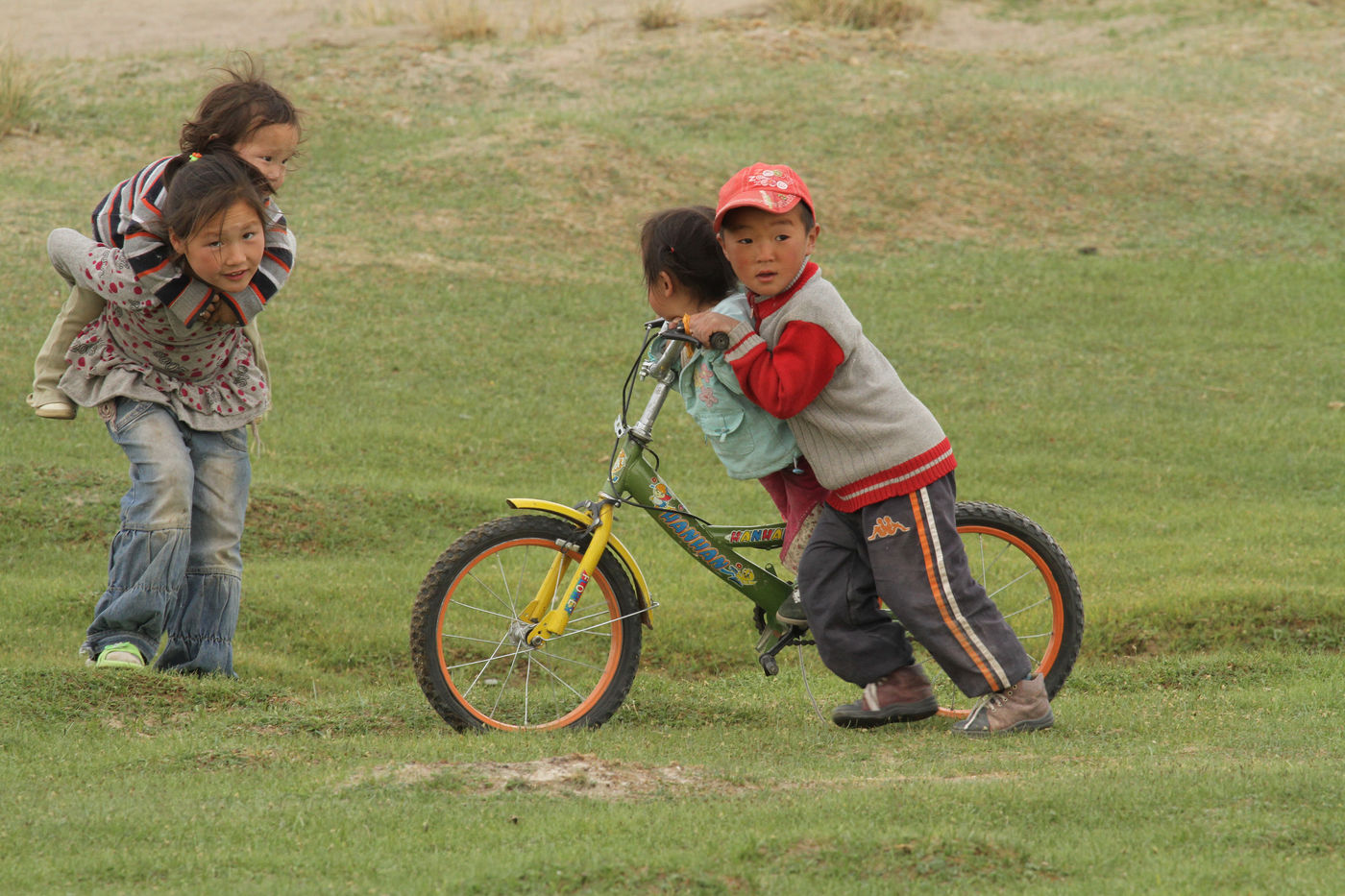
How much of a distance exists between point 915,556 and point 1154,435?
6.45 metres

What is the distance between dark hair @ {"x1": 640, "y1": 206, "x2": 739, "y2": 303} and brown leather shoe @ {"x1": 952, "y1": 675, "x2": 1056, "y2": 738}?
155cm

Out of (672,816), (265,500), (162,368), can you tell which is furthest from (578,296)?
(672,816)

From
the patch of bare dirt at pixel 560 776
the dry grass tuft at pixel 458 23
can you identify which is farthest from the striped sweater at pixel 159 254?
the dry grass tuft at pixel 458 23

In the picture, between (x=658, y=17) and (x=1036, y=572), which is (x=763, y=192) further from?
(x=658, y=17)

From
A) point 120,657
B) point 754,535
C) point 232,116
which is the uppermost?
point 232,116

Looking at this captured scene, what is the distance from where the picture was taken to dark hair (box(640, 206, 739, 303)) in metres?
4.64

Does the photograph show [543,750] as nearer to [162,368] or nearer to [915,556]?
[915,556]

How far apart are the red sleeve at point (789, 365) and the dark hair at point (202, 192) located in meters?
1.74

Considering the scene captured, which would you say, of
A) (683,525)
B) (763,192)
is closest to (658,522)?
(683,525)

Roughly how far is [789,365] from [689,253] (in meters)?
0.57

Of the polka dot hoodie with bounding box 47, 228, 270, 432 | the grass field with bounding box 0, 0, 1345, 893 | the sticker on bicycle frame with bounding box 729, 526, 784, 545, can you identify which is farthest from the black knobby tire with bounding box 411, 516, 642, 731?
the polka dot hoodie with bounding box 47, 228, 270, 432

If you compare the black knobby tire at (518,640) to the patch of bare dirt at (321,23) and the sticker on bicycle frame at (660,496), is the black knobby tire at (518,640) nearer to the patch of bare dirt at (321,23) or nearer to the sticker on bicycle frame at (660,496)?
the sticker on bicycle frame at (660,496)

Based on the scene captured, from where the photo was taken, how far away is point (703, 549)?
4.86 metres

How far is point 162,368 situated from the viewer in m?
5.21
